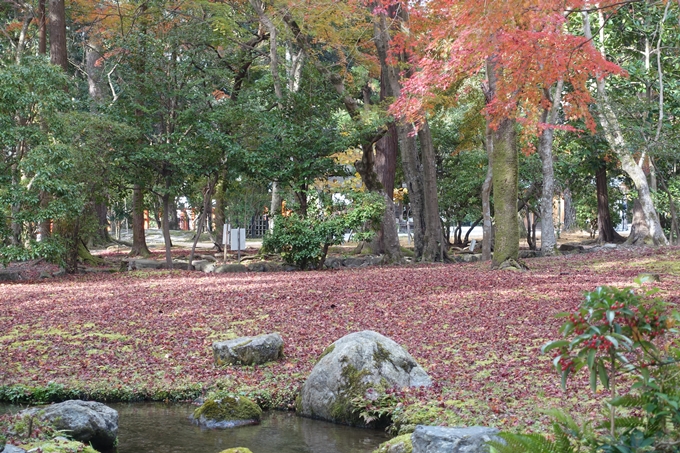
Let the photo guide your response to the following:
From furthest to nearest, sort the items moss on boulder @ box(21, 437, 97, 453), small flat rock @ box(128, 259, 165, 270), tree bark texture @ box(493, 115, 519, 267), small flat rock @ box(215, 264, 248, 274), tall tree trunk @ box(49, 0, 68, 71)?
small flat rock @ box(128, 259, 165, 270)
tall tree trunk @ box(49, 0, 68, 71)
small flat rock @ box(215, 264, 248, 274)
tree bark texture @ box(493, 115, 519, 267)
moss on boulder @ box(21, 437, 97, 453)

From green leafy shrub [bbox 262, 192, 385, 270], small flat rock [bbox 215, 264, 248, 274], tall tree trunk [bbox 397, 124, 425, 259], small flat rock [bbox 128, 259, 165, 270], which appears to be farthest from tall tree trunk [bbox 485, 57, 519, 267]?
small flat rock [bbox 128, 259, 165, 270]

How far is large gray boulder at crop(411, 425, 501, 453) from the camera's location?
4.22 meters

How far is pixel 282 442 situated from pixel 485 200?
45.1 ft

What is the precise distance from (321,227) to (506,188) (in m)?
5.34

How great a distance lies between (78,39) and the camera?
30516 mm

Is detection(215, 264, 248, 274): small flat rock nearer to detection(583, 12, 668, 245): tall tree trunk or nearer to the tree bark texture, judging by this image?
the tree bark texture

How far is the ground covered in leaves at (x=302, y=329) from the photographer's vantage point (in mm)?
6703

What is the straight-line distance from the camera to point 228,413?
6.50m

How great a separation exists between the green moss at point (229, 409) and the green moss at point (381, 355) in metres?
1.24

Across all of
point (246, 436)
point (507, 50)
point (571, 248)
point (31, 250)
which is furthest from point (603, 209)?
point (246, 436)

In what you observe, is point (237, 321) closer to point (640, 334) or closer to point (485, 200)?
point (640, 334)

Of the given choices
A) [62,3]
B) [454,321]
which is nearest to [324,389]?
[454,321]

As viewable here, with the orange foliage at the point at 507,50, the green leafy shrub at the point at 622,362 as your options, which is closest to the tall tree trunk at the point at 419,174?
the orange foliage at the point at 507,50

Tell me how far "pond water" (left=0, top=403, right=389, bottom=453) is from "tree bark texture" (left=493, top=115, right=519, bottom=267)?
28.4ft
